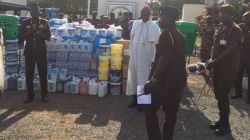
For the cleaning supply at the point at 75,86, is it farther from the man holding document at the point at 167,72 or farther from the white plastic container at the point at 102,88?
the man holding document at the point at 167,72

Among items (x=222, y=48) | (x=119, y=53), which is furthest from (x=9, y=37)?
(x=222, y=48)

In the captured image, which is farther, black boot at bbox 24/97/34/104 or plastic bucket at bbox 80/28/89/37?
plastic bucket at bbox 80/28/89/37

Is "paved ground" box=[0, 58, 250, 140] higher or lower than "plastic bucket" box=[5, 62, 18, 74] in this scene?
lower

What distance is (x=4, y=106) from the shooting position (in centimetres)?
803

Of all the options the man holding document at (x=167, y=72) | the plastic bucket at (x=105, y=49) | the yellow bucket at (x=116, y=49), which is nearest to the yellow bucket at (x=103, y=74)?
the plastic bucket at (x=105, y=49)

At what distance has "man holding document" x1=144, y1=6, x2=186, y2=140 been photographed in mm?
4824

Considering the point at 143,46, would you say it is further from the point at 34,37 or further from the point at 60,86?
the point at 60,86

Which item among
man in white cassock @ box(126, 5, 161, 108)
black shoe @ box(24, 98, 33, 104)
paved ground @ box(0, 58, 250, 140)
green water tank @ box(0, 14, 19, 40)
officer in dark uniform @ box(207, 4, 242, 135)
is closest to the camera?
officer in dark uniform @ box(207, 4, 242, 135)

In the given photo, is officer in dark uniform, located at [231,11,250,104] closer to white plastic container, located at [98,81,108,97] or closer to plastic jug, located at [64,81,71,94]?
white plastic container, located at [98,81,108,97]

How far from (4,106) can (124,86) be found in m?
2.89

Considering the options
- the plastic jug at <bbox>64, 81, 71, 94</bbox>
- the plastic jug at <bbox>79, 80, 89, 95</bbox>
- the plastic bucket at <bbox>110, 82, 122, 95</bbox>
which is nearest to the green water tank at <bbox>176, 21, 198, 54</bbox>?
the plastic bucket at <bbox>110, 82, 122, 95</bbox>

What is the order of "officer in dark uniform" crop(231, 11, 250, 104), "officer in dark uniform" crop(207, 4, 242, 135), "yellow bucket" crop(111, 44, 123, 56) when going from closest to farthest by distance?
"officer in dark uniform" crop(207, 4, 242, 135) < "officer in dark uniform" crop(231, 11, 250, 104) < "yellow bucket" crop(111, 44, 123, 56)

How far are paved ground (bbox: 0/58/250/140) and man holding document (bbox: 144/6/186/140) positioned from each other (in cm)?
151

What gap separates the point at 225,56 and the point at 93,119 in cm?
271
